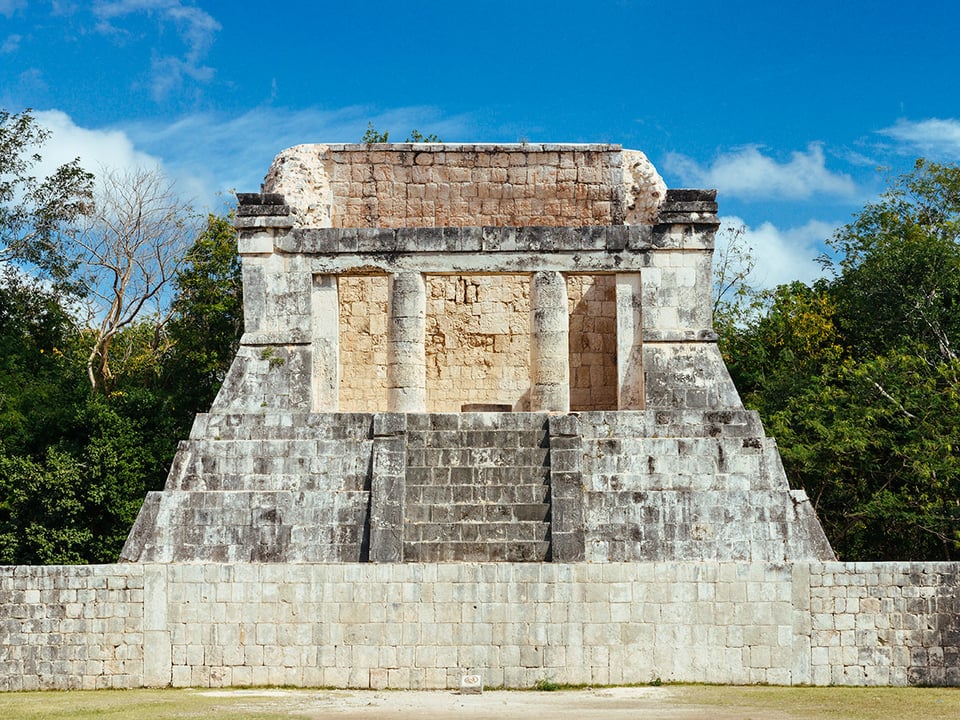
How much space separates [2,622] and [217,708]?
9.81 feet

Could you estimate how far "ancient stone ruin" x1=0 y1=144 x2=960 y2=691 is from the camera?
12234 millimetres

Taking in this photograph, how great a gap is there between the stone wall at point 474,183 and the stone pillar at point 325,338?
335 centimetres

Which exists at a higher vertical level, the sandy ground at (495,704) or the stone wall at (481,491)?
the stone wall at (481,491)

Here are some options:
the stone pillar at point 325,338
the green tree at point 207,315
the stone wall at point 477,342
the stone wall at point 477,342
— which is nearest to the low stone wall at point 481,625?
the stone pillar at point 325,338

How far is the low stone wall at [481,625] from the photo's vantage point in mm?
12188

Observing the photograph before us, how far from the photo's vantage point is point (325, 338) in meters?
16.1

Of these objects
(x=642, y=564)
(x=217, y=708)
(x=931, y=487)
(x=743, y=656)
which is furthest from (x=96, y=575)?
(x=931, y=487)

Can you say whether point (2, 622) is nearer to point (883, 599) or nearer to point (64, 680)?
point (64, 680)

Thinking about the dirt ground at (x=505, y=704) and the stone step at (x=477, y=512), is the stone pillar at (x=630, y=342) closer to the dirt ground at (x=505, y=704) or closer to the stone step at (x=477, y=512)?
the stone step at (x=477, y=512)

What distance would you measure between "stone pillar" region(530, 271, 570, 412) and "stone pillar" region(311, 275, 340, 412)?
8.60 feet

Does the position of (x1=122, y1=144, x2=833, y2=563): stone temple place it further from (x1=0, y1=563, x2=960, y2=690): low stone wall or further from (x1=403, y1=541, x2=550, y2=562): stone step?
(x1=0, y1=563, x2=960, y2=690): low stone wall

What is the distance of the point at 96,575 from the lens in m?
12.4

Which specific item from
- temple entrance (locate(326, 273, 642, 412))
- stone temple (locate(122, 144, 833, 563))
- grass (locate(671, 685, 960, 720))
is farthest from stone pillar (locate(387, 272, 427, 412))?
grass (locate(671, 685, 960, 720))

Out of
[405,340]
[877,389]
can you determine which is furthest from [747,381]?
[405,340]
